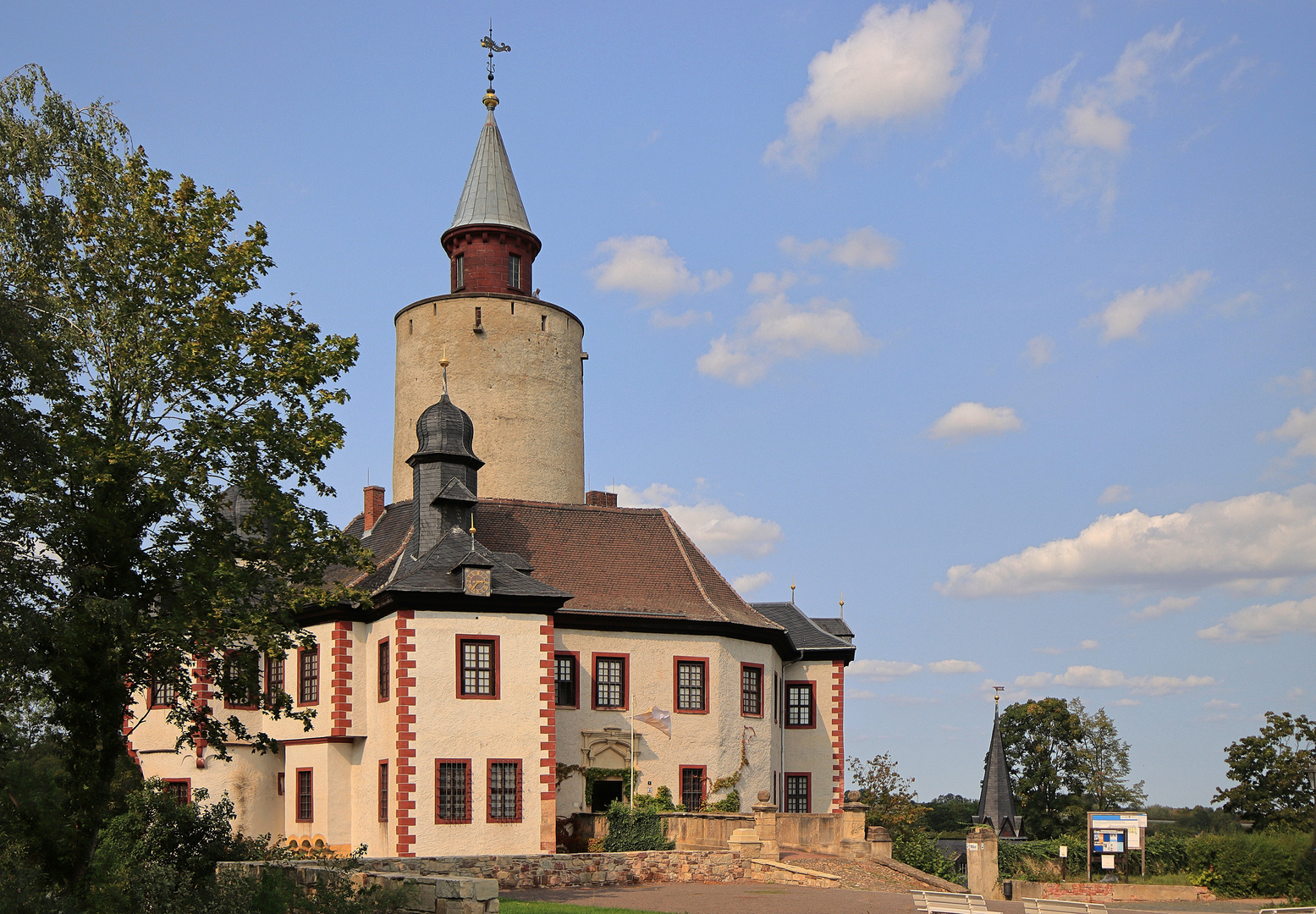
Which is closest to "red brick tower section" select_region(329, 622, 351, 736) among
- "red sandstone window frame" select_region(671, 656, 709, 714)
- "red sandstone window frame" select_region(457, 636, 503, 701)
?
"red sandstone window frame" select_region(457, 636, 503, 701)

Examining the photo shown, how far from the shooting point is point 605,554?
34.1m

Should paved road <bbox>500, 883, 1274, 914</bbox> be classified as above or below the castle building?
below

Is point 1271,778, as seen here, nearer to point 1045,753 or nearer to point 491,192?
point 1045,753

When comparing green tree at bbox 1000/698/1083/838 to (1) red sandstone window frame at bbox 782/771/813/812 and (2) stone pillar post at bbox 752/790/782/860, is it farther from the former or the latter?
(2) stone pillar post at bbox 752/790/782/860

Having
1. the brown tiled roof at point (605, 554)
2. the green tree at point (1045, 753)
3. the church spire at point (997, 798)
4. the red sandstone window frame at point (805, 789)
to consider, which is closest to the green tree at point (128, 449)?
the brown tiled roof at point (605, 554)

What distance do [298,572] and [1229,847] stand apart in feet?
67.6

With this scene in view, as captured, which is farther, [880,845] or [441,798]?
[880,845]

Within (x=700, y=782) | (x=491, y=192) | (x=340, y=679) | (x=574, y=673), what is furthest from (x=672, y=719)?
(x=491, y=192)

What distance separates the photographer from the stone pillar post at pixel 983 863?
108 ft

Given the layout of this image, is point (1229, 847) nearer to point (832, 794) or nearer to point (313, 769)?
point (832, 794)

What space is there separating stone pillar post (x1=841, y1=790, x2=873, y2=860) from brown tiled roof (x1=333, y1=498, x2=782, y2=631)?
5.97 m

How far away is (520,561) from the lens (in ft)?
101

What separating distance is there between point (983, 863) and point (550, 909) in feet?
57.1

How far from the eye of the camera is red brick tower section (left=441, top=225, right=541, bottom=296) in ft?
141
